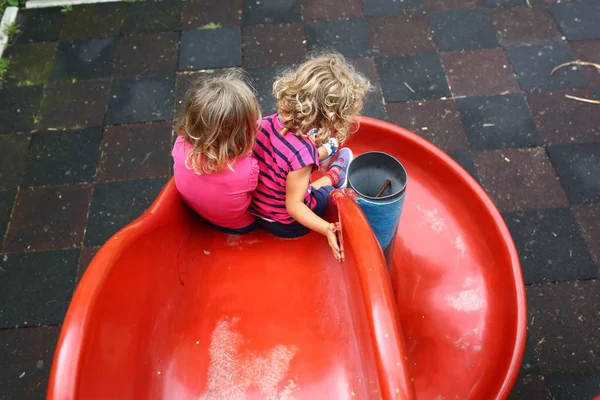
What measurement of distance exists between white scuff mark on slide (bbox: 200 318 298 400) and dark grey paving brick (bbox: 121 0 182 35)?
1738mm

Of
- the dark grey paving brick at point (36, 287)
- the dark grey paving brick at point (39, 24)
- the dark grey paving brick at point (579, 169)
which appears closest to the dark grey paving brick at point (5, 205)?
the dark grey paving brick at point (36, 287)

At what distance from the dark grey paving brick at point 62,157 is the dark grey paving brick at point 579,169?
1.81 m

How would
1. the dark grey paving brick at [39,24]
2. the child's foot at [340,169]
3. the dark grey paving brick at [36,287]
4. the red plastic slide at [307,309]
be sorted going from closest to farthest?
the red plastic slide at [307,309], the child's foot at [340,169], the dark grey paving brick at [36,287], the dark grey paving brick at [39,24]

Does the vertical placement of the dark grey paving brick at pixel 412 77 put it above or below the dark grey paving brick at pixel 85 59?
below

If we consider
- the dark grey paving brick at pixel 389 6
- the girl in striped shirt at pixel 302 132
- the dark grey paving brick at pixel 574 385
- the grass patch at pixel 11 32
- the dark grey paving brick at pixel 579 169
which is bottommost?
the dark grey paving brick at pixel 574 385

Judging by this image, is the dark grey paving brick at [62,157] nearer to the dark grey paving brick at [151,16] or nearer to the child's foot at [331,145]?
the dark grey paving brick at [151,16]

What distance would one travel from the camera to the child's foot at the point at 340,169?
1349 millimetres

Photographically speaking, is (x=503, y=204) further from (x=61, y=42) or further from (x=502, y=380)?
(x=61, y=42)

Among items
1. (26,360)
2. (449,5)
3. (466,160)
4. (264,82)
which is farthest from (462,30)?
(26,360)

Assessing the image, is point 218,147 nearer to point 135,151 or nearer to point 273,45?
point 135,151

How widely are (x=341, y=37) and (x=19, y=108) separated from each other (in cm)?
144

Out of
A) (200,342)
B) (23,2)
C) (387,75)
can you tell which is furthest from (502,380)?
(23,2)

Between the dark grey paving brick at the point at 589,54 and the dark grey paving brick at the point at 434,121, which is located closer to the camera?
the dark grey paving brick at the point at 434,121

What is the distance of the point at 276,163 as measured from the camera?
1.12 metres
